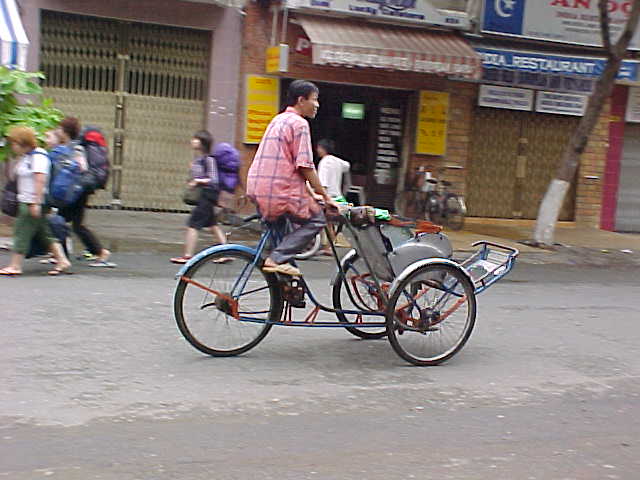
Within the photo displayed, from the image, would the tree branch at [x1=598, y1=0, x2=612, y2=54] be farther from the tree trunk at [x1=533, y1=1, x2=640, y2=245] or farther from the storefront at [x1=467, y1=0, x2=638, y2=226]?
the storefront at [x1=467, y1=0, x2=638, y2=226]

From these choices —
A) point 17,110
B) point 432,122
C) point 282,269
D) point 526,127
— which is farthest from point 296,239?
point 526,127

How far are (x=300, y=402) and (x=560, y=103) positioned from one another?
14066mm

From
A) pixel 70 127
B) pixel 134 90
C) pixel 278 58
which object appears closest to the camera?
pixel 70 127

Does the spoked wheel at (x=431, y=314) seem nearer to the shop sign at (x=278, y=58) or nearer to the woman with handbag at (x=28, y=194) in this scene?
the woman with handbag at (x=28, y=194)

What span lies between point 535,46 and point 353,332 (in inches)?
477

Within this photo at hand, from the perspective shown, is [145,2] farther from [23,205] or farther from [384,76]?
[23,205]

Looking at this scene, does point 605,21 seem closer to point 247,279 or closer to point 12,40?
point 12,40

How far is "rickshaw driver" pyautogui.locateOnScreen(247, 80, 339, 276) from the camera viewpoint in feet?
20.4

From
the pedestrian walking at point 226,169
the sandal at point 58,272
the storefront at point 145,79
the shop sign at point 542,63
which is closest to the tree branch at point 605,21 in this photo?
the shop sign at point 542,63

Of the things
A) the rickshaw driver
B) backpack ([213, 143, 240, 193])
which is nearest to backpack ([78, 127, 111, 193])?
backpack ([213, 143, 240, 193])

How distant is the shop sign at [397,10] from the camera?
15619mm

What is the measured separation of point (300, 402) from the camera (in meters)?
5.53

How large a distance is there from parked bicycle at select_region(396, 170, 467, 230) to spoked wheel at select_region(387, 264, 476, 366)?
9.83 m

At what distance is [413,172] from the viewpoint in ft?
56.7
